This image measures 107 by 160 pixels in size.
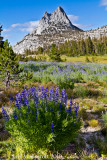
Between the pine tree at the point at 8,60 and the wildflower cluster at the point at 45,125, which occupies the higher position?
the pine tree at the point at 8,60

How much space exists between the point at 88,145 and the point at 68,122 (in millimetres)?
1265

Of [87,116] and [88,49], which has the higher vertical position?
[88,49]

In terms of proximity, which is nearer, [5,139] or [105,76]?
[5,139]

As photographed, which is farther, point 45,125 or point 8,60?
point 8,60

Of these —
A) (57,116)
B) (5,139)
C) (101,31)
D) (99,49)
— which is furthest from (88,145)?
(101,31)

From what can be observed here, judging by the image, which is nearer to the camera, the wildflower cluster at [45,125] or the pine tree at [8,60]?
the wildflower cluster at [45,125]

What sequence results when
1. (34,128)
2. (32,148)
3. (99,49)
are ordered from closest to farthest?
1. (34,128)
2. (32,148)
3. (99,49)

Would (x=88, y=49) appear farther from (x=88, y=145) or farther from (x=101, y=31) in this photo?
(x=101, y=31)

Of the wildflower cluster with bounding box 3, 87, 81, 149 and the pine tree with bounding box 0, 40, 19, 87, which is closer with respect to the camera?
the wildflower cluster with bounding box 3, 87, 81, 149

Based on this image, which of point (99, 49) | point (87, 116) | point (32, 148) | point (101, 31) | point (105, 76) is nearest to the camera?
point (32, 148)

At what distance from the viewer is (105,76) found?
1198 cm

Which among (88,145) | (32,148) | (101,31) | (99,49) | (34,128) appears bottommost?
(88,145)

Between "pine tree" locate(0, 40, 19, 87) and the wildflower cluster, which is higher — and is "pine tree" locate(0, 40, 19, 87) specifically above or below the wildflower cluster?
above

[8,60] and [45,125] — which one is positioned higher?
[8,60]
